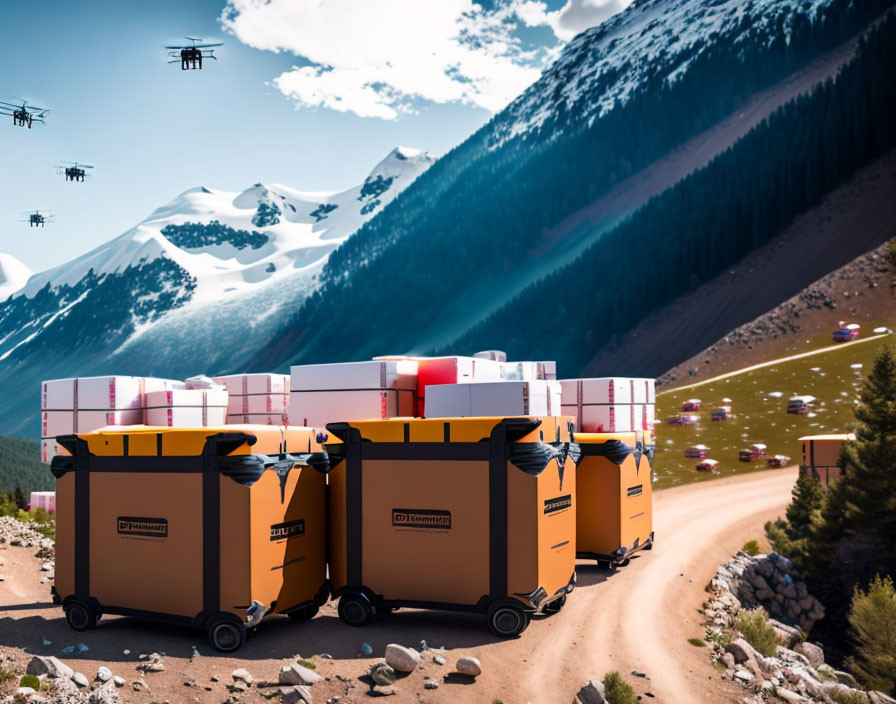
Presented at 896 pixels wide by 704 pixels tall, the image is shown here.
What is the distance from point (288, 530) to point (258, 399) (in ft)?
38.5

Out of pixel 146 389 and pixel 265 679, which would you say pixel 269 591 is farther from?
pixel 146 389

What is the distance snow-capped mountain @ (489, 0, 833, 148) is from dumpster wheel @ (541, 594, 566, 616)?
133779 mm

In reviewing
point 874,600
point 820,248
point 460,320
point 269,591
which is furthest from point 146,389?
point 460,320

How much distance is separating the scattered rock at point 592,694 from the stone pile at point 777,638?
6.88 feet

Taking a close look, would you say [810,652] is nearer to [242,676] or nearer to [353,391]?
[353,391]

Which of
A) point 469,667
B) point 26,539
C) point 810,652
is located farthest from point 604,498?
point 26,539

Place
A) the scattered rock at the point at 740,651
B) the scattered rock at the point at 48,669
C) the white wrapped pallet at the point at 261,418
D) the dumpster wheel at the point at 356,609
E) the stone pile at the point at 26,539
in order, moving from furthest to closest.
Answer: the white wrapped pallet at the point at 261,418 < the stone pile at the point at 26,539 < the scattered rock at the point at 740,651 < the dumpster wheel at the point at 356,609 < the scattered rock at the point at 48,669

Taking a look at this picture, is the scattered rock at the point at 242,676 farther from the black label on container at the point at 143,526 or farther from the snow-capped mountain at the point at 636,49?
the snow-capped mountain at the point at 636,49

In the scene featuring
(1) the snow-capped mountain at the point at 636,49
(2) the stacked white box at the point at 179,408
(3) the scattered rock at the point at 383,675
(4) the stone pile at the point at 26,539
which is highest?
(1) the snow-capped mountain at the point at 636,49

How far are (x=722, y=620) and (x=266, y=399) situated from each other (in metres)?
12.5

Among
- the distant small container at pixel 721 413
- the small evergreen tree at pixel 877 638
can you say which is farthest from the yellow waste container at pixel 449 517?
A: the distant small container at pixel 721 413

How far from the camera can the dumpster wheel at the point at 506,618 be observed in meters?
9.34

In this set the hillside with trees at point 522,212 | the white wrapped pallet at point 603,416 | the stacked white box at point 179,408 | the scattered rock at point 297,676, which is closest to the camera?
the scattered rock at point 297,676

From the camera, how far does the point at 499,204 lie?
6014 inches
